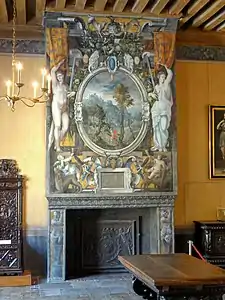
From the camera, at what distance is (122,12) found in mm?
7922

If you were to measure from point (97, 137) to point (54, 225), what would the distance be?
147cm

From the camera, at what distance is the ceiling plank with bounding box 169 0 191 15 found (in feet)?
24.5

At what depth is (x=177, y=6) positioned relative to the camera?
7672mm

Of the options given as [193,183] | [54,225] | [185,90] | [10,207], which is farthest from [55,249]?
[185,90]

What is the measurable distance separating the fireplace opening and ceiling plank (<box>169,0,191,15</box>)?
10.3 ft

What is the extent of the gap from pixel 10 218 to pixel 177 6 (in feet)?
13.2

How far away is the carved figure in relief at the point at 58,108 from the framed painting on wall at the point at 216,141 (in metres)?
2.53

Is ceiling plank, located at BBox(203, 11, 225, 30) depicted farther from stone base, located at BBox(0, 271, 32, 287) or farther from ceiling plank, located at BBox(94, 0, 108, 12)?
stone base, located at BBox(0, 271, 32, 287)

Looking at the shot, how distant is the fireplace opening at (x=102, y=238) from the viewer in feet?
27.1

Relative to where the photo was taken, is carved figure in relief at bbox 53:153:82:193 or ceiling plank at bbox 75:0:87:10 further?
carved figure in relief at bbox 53:153:82:193

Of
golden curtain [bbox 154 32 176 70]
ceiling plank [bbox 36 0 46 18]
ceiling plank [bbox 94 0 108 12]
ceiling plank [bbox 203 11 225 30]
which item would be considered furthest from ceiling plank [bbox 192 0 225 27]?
ceiling plank [bbox 36 0 46 18]

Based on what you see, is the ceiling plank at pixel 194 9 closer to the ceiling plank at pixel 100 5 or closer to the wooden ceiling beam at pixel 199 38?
the wooden ceiling beam at pixel 199 38

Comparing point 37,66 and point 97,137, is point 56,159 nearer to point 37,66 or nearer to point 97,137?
point 97,137

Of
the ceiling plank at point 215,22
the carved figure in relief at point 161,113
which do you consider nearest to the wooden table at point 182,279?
the carved figure in relief at point 161,113
